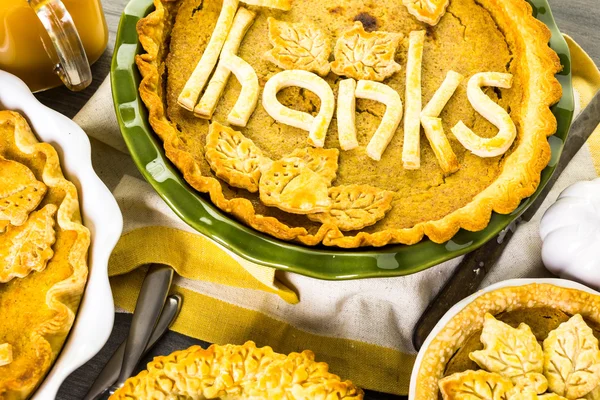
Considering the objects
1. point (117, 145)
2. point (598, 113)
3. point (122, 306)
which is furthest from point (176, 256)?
point (598, 113)

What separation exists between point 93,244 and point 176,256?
0.97ft

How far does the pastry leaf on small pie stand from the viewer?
169 cm

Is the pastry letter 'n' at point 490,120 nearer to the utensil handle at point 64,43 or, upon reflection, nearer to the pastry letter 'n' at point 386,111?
the pastry letter 'n' at point 386,111

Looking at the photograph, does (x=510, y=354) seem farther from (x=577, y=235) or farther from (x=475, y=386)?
(x=577, y=235)

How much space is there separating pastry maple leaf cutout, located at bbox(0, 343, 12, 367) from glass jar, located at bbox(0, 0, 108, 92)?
0.76 metres

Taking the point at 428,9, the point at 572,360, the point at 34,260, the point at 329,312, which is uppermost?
the point at 428,9

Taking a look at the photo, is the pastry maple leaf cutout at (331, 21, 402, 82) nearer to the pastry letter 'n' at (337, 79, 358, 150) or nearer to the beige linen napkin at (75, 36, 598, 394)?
the pastry letter 'n' at (337, 79, 358, 150)

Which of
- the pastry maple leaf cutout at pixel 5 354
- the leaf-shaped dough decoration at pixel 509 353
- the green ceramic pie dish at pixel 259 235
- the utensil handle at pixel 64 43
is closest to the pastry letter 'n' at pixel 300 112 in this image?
the green ceramic pie dish at pixel 259 235

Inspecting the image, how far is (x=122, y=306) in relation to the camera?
186 cm

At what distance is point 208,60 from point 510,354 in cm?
106

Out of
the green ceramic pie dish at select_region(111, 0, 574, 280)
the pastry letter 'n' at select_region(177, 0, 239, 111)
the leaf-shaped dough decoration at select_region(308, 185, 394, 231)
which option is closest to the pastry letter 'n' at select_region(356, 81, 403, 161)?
the leaf-shaped dough decoration at select_region(308, 185, 394, 231)

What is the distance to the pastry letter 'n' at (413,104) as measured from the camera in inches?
68.3

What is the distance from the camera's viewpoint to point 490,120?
1.82 meters

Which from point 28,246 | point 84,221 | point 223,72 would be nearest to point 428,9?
point 223,72
